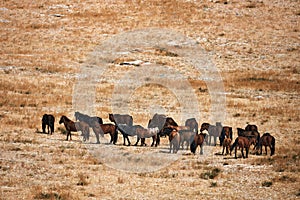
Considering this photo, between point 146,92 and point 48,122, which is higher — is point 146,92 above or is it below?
above

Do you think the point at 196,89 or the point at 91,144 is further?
the point at 196,89

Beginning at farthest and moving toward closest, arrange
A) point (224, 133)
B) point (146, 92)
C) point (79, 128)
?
point (146, 92)
point (224, 133)
point (79, 128)

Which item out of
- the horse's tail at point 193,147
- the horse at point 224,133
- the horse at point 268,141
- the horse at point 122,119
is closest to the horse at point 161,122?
the horse at point 122,119

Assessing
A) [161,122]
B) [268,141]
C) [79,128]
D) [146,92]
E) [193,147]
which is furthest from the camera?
[146,92]

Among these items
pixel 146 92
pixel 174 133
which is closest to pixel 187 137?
pixel 174 133

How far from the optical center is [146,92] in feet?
144

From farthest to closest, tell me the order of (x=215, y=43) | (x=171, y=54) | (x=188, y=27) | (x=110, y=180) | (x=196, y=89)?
(x=188, y=27) → (x=215, y=43) → (x=171, y=54) → (x=196, y=89) → (x=110, y=180)

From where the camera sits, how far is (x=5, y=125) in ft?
95.5

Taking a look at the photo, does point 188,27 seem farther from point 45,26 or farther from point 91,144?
point 91,144

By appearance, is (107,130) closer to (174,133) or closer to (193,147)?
(174,133)

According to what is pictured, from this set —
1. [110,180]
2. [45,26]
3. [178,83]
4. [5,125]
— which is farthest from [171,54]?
[110,180]

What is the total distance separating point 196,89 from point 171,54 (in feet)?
47.2

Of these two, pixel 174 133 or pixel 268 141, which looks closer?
pixel 268 141

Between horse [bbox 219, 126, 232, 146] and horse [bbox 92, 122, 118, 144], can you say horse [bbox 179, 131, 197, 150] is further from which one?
horse [bbox 92, 122, 118, 144]
